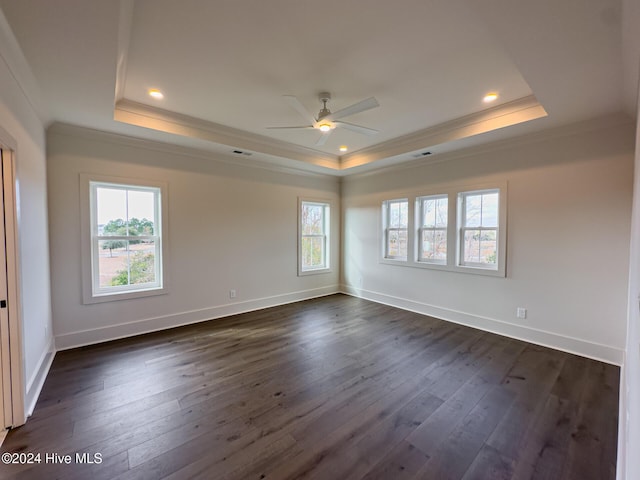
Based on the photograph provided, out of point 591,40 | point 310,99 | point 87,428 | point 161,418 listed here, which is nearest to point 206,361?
point 161,418

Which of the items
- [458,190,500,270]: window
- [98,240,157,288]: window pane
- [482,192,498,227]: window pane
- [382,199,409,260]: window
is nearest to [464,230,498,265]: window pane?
[458,190,500,270]: window

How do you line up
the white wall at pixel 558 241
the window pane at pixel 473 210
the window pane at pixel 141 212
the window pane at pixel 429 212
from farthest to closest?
the window pane at pixel 429 212, the window pane at pixel 473 210, the window pane at pixel 141 212, the white wall at pixel 558 241

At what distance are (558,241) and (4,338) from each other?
529 centimetres

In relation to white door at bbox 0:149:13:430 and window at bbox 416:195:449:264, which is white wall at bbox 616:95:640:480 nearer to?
window at bbox 416:195:449:264

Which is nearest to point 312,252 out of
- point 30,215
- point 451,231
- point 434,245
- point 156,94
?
point 434,245

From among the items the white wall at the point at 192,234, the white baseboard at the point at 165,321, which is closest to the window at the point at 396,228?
the white wall at the point at 192,234

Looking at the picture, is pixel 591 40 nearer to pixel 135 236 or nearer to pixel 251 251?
pixel 251 251

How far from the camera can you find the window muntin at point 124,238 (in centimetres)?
352

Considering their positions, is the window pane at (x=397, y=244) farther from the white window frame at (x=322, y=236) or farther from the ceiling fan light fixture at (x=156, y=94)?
the ceiling fan light fixture at (x=156, y=94)

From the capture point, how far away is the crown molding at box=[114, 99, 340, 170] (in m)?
3.15

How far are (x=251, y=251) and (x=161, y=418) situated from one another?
117 inches

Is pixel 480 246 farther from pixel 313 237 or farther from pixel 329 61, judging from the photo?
pixel 329 61

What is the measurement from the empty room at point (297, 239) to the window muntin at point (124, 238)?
30 mm

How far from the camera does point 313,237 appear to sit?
229 inches
